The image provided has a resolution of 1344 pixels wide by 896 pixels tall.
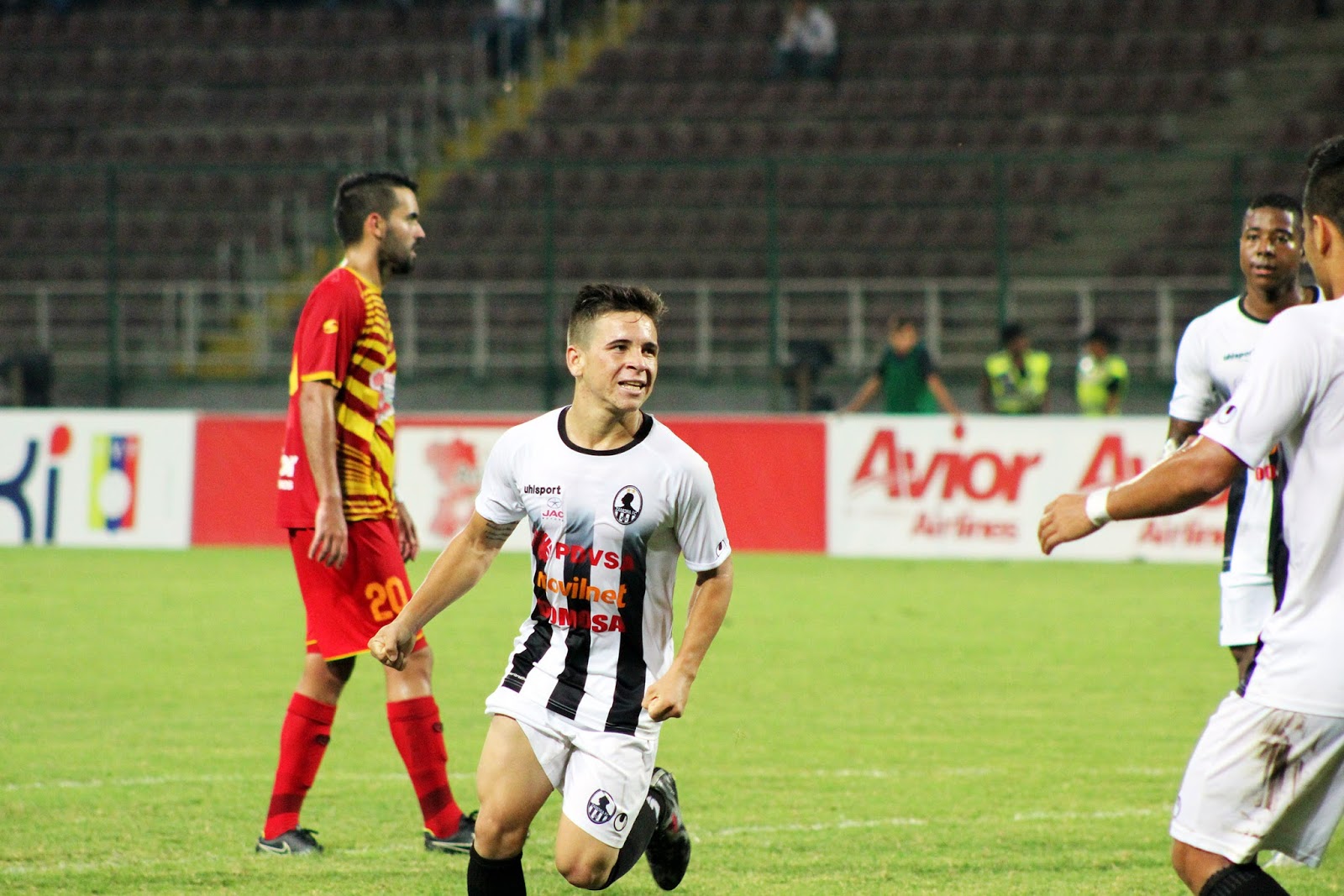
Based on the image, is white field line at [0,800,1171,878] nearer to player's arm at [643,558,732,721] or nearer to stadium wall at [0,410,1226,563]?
player's arm at [643,558,732,721]

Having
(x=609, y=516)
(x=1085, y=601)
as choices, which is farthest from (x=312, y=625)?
(x=1085, y=601)

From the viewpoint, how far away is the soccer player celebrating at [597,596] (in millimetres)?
4477

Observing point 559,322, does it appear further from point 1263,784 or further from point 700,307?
point 1263,784

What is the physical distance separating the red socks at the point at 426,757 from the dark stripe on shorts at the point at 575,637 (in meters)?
1.29

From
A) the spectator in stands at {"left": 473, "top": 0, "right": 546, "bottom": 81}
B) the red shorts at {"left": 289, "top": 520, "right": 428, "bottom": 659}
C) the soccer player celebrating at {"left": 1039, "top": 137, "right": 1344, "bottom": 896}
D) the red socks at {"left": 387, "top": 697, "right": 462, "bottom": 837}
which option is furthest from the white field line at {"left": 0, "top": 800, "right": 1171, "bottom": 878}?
the spectator in stands at {"left": 473, "top": 0, "right": 546, "bottom": 81}

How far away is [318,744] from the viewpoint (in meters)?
5.78

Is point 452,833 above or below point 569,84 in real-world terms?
below

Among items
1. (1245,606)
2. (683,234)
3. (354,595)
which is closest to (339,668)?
(354,595)

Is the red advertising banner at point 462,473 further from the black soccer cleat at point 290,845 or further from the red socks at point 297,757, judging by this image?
the black soccer cleat at point 290,845

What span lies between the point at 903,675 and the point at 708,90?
1685 cm

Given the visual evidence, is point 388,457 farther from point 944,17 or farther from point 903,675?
point 944,17

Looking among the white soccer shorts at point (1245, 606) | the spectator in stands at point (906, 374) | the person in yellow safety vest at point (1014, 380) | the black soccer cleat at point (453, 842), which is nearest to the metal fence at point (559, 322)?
the person in yellow safety vest at point (1014, 380)

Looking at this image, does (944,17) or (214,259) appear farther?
(944,17)

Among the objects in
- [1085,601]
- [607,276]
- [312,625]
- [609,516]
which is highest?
[607,276]
